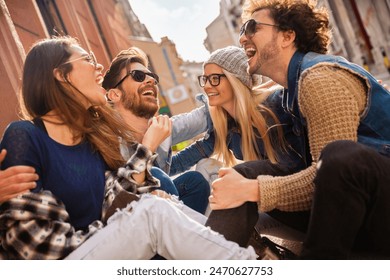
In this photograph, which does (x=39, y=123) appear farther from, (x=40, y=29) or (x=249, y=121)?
(x=40, y=29)

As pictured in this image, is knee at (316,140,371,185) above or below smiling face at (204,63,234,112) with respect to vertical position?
below

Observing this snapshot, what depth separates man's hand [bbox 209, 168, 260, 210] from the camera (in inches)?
68.9

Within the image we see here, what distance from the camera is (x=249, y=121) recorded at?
2791 millimetres

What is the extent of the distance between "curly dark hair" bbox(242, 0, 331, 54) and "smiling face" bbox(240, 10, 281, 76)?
0.19 ft

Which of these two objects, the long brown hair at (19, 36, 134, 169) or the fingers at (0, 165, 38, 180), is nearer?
the fingers at (0, 165, 38, 180)

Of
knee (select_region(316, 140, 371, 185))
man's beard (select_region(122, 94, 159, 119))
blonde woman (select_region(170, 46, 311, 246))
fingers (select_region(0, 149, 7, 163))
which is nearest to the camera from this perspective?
knee (select_region(316, 140, 371, 185))

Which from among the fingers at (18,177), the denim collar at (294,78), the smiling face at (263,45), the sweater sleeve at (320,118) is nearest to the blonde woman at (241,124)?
the denim collar at (294,78)

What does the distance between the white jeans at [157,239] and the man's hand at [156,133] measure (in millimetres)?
643

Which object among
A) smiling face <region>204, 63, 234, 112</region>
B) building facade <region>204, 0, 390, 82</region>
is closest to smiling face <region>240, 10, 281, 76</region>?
smiling face <region>204, 63, 234, 112</region>

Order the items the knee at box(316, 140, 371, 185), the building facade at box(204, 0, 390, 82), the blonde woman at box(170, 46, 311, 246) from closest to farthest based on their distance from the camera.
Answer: the knee at box(316, 140, 371, 185)
the blonde woman at box(170, 46, 311, 246)
the building facade at box(204, 0, 390, 82)

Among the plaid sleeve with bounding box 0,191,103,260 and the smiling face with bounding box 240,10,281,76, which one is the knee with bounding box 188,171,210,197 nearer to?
the smiling face with bounding box 240,10,281,76

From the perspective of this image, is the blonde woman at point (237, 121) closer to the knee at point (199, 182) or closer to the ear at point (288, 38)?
the knee at point (199, 182)

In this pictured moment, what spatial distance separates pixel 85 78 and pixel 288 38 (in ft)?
4.41
